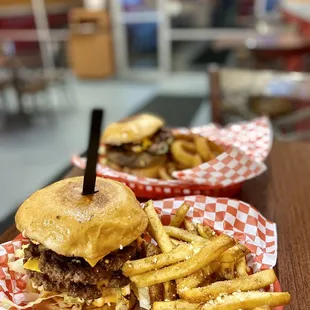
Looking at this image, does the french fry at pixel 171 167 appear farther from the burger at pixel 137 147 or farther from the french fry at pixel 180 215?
the french fry at pixel 180 215

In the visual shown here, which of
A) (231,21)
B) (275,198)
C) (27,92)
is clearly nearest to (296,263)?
(275,198)

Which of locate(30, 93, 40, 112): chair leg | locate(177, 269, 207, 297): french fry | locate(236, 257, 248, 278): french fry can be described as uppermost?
locate(177, 269, 207, 297): french fry

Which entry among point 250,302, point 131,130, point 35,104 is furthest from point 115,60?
point 250,302

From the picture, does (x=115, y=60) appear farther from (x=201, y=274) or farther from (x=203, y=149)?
(x=201, y=274)

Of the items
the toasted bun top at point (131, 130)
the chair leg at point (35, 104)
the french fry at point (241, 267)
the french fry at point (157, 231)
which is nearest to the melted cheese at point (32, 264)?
the french fry at point (157, 231)

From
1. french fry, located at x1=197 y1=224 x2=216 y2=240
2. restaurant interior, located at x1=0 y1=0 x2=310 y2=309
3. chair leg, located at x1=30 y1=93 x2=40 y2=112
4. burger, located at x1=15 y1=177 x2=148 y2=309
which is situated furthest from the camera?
chair leg, located at x1=30 y1=93 x2=40 y2=112

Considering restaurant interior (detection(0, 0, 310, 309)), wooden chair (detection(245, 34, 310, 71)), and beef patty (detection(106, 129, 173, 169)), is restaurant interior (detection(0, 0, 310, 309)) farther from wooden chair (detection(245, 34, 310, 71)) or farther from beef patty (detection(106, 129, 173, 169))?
beef patty (detection(106, 129, 173, 169))

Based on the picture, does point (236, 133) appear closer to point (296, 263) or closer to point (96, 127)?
point (296, 263)

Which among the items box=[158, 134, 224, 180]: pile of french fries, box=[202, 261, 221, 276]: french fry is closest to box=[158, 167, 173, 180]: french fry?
box=[158, 134, 224, 180]: pile of french fries
